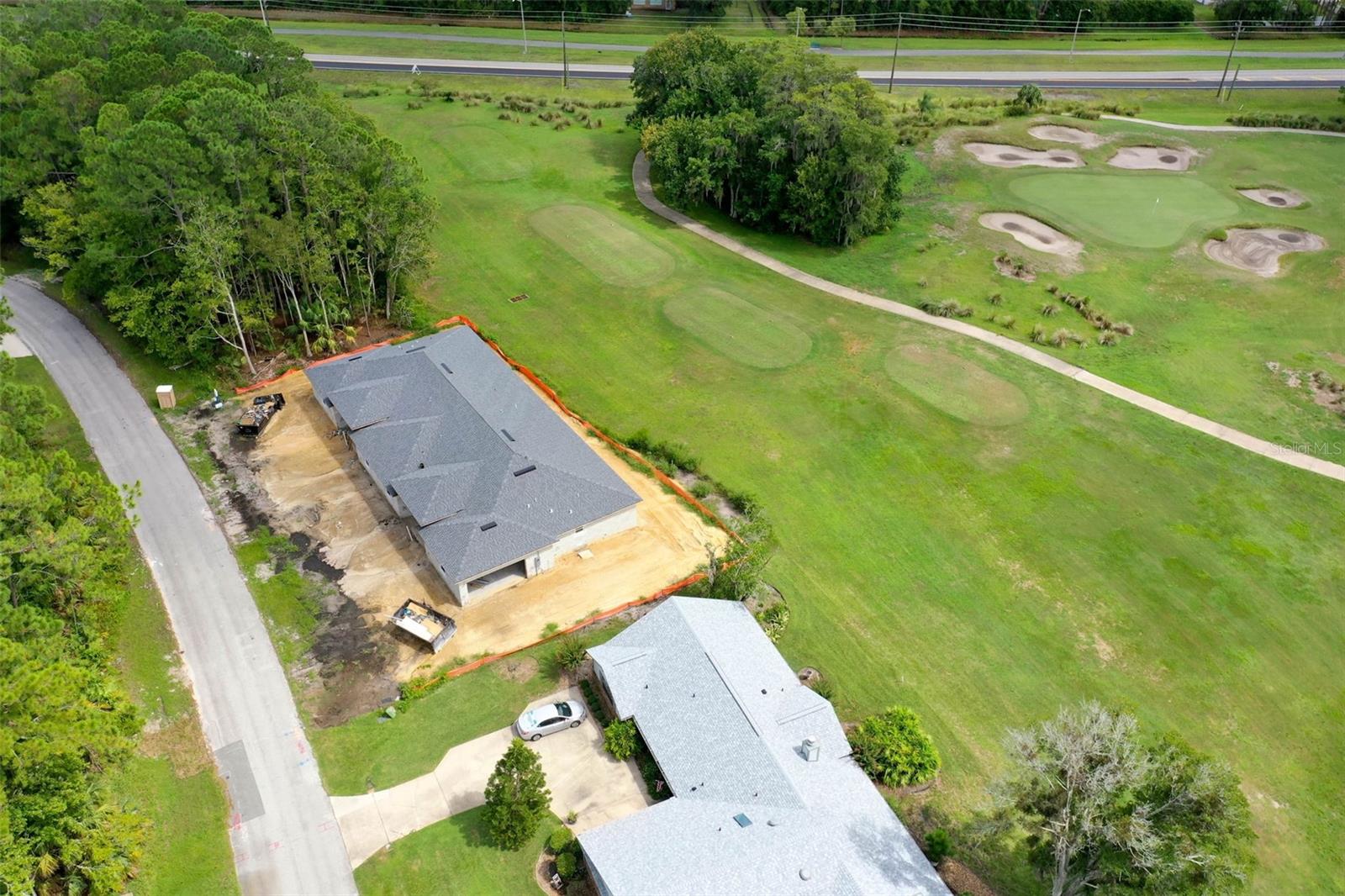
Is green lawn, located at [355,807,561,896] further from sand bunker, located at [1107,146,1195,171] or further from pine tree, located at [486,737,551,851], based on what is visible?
sand bunker, located at [1107,146,1195,171]

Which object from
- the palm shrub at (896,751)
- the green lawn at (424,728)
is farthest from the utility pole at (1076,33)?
the green lawn at (424,728)

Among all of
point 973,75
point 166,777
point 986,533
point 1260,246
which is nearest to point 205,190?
point 166,777

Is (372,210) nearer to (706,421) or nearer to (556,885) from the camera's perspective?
(706,421)

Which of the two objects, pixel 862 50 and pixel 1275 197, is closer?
pixel 1275 197

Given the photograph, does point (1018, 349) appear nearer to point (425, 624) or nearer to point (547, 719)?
point (547, 719)

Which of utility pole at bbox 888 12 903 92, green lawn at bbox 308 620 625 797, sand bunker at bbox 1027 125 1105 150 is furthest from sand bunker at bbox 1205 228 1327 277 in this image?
green lawn at bbox 308 620 625 797
